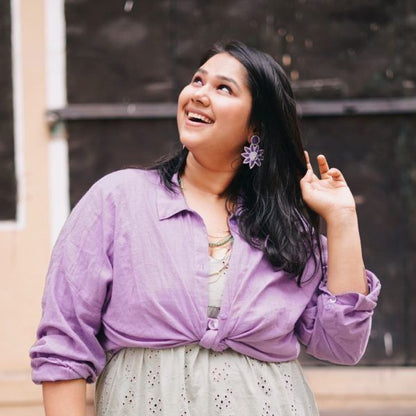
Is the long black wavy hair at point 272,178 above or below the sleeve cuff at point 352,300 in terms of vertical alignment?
above

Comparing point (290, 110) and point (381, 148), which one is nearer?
point (290, 110)

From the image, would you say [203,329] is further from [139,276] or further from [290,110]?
[290,110]

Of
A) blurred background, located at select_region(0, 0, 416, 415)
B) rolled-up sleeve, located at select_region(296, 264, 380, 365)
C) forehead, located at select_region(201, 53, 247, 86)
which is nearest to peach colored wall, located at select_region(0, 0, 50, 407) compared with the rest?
blurred background, located at select_region(0, 0, 416, 415)

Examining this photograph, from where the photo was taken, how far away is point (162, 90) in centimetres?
489

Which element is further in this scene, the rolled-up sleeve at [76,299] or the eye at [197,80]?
the eye at [197,80]

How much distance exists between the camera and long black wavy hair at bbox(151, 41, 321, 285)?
2447 mm

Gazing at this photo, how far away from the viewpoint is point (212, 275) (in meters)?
2.32

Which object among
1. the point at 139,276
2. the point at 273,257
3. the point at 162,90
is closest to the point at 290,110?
the point at 273,257

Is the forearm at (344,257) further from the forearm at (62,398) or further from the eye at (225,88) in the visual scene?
the forearm at (62,398)

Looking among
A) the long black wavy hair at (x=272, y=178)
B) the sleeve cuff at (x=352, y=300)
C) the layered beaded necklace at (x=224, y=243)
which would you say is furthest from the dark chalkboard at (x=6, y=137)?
the sleeve cuff at (x=352, y=300)

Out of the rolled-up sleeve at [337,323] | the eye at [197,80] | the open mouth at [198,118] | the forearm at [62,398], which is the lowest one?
the forearm at [62,398]

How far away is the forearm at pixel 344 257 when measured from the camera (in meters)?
2.45

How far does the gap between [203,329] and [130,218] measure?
337 millimetres

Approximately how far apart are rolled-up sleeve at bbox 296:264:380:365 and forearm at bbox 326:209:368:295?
3 centimetres
